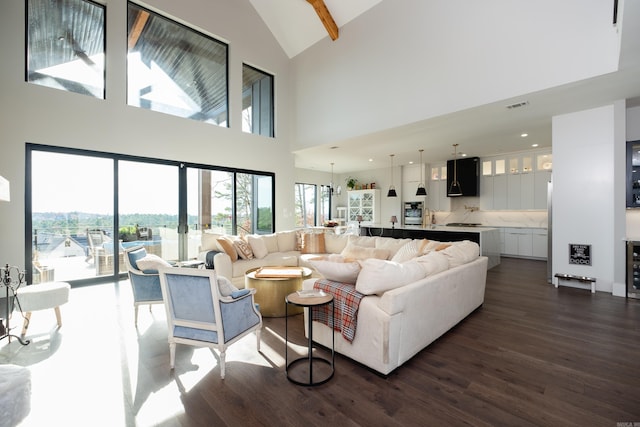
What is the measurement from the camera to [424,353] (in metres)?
2.61

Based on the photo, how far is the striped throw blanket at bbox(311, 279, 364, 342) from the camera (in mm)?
2359

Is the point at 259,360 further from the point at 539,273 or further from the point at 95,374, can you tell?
the point at 539,273

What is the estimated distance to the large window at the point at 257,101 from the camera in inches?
275

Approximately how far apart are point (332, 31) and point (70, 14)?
4626mm

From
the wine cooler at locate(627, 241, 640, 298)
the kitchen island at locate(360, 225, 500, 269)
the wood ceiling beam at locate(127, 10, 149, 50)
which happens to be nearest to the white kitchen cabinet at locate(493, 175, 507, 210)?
the kitchen island at locate(360, 225, 500, 269)

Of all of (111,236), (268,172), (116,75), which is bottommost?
(111,236)

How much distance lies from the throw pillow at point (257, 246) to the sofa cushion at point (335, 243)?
1.20 meters

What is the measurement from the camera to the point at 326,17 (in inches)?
237

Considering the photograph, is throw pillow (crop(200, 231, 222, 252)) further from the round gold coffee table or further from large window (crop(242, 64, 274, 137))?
large window (crop(242, 64, 274, 137))

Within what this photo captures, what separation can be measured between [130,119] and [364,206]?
797 cm

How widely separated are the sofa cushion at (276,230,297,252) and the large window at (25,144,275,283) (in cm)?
168

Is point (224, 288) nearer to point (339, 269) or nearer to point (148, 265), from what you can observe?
point (339, 269)

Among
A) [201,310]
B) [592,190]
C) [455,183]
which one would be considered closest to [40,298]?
[201,310]

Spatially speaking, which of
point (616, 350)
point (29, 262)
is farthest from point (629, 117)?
point (29, 262)
